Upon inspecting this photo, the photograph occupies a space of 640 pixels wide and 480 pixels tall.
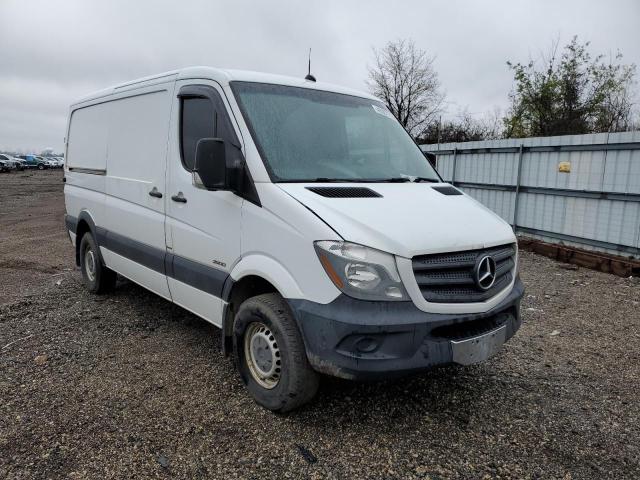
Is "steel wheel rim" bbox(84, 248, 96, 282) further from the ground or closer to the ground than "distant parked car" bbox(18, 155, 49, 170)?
closer to the ground

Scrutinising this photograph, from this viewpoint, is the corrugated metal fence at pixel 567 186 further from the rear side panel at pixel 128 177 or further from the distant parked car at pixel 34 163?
the distant parked car at pixel 34 163

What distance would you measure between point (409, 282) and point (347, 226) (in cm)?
47

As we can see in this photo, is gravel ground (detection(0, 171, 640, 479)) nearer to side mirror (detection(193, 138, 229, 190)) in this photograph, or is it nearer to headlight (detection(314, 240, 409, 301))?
headlight (detection(314, 240, 409, 301))

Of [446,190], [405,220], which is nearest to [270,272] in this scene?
[405,220]

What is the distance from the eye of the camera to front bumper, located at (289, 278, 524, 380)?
2760 millimetres

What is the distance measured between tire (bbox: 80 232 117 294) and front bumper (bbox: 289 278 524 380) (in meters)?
3.91

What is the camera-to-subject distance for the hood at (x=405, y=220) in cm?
283

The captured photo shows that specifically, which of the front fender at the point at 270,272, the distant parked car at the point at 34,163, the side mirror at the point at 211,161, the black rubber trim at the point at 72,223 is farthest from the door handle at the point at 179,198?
the distant parked car at the point at 34,163

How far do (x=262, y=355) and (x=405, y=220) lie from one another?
1308 mm

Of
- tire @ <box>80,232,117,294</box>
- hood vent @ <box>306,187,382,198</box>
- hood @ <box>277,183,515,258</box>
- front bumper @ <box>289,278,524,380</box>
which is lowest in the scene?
tire @ <box>80,232,117,294</box>

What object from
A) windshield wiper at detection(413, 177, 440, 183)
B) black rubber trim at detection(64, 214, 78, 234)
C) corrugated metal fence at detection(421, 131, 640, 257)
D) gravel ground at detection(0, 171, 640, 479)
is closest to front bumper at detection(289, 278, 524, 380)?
gravel ground at detection(0, 171, 640, 479)

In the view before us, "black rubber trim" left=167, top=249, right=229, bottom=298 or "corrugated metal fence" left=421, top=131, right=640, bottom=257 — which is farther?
"corrugated metal fence" left=421, top=131, right=640, bottom=257

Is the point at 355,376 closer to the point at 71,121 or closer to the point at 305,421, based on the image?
the point at 305,421

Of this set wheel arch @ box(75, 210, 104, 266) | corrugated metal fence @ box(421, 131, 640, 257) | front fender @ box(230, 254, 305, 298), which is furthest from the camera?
corrugated metal fence @ box(421, 131, 640, 257)
